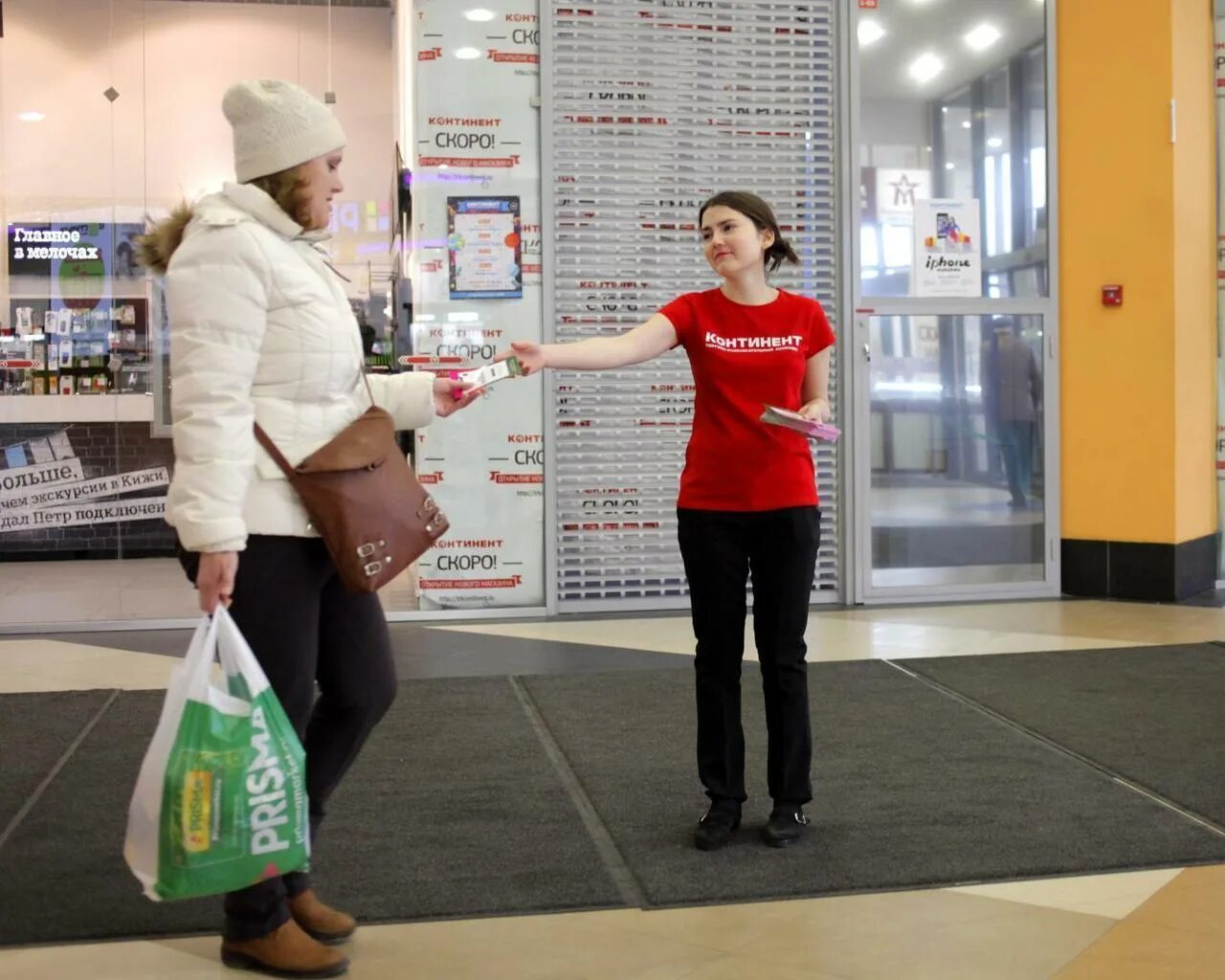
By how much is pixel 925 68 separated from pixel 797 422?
4364 mm

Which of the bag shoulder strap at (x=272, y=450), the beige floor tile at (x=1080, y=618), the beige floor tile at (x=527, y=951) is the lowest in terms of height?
the beige floor tile at (x=527, y=951)

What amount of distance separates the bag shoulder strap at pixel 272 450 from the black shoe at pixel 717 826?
134 cm

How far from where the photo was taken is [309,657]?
2.57m

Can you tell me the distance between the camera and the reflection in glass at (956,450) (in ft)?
23.3

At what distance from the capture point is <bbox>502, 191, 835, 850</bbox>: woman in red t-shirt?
3334 millimetres

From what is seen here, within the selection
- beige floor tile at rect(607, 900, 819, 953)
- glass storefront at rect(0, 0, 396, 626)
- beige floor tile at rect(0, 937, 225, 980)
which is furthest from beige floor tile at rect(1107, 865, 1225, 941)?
glass storefront at rect(0, 0, 396, 626)

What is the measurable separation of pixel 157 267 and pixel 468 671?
3061mm

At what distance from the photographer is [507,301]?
6707 mm

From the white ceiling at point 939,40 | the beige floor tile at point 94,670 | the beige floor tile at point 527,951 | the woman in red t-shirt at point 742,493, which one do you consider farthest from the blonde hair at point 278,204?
the white ceiling at point 939,40

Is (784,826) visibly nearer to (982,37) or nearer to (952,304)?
(952,304)

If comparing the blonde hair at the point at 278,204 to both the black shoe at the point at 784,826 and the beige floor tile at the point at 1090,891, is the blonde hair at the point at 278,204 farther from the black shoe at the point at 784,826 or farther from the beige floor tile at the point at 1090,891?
the beige floor tile at the point at 1090,891

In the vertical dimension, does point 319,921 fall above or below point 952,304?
below

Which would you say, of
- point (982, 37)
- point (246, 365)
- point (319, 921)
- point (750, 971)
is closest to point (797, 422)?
point (750, 971)

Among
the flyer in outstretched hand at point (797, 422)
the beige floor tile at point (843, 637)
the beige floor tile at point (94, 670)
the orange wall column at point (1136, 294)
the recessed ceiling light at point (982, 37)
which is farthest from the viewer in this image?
the recessed ceiling light at point (982, 37)
